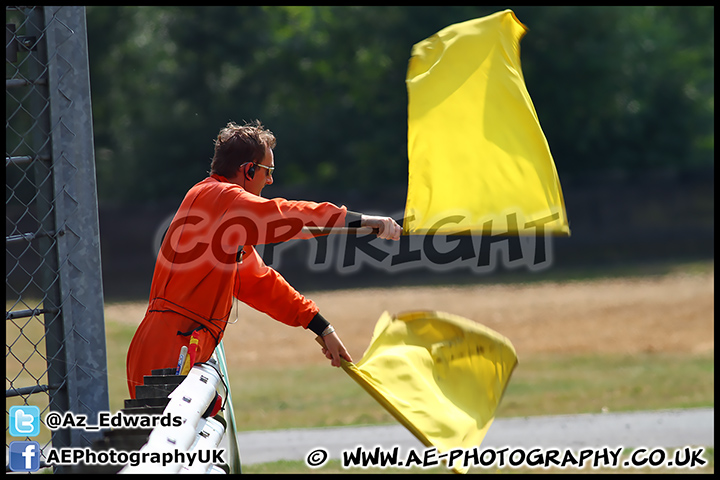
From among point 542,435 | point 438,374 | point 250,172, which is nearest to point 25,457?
point 250,172

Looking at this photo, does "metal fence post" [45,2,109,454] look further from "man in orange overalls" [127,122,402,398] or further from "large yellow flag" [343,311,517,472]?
"large yellow flag" [343,311,517,472]

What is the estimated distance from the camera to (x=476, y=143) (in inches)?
155

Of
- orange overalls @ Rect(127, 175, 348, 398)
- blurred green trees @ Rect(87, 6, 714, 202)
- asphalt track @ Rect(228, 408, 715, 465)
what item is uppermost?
blurred green trees @ Rect(87, 6, 714, 202)

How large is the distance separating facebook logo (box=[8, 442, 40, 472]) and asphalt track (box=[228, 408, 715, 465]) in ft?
8.04

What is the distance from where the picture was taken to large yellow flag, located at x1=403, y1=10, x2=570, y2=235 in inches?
149

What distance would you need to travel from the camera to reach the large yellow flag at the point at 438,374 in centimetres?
373

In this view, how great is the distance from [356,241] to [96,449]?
167 centimetres

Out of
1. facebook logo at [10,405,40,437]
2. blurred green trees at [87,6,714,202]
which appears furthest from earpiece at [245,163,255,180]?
blurred green trees at [87,6,714,202]

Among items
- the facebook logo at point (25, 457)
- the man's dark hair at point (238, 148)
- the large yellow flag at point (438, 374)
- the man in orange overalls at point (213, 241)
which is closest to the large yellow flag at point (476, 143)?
the man in orange overalls at point (213, 241)

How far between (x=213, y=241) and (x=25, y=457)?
50.9 inches

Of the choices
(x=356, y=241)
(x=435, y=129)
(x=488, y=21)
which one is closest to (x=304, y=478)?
(x=356, y=241)

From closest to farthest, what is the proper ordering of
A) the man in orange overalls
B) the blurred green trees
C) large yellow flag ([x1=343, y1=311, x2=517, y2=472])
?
the man in orange overalls < large yellow flag ([x1=343, y1=311, x2=517, y2=472]) < the blurred green trees

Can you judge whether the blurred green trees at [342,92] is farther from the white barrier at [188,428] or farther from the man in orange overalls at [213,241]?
the white barrier at [188,428]

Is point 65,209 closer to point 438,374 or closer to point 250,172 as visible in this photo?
point 250,172
